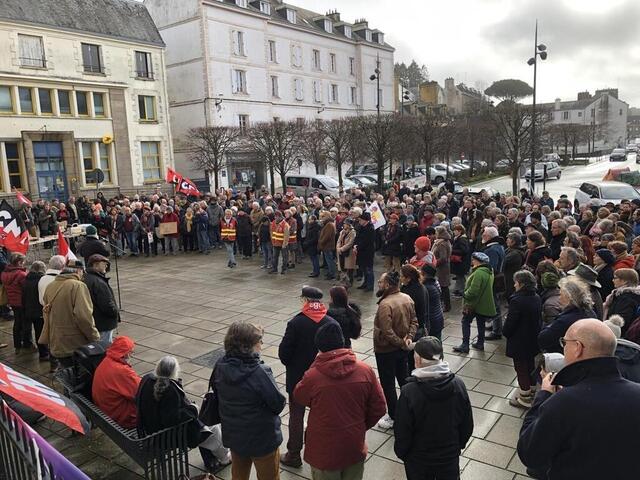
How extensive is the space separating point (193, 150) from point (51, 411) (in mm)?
35370

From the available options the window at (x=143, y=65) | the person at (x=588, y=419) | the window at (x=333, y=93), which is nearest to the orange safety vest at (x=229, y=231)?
the person at (x=588, y=419)

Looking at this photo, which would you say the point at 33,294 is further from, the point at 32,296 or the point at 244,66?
the point at 244,66

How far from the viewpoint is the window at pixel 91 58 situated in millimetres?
32031

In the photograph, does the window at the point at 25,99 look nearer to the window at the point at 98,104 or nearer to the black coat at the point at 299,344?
the window at the point at 98,104

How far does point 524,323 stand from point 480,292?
146 centimetres

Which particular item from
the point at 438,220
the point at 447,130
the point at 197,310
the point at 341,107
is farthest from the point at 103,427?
the point at 341,107

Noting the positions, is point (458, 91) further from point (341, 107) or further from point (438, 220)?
point (438, 220)

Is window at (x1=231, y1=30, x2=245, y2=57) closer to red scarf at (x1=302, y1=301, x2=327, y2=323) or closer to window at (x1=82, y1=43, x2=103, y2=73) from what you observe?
window at (x1=82, y1=43, x2=103, y2=73)

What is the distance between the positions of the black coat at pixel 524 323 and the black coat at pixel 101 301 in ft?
16.8

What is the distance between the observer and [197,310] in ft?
35.2

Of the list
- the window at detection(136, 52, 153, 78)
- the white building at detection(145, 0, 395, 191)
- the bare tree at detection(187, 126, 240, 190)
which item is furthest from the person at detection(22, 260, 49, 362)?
the window at detection(136, 52, 153, 78)

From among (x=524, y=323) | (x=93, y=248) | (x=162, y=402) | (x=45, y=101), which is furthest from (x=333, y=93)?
(x=162, y=402)

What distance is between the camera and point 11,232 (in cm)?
950

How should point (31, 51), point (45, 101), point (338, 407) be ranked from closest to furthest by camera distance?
point (338, 407), point (31, 51), point (45, 101)
